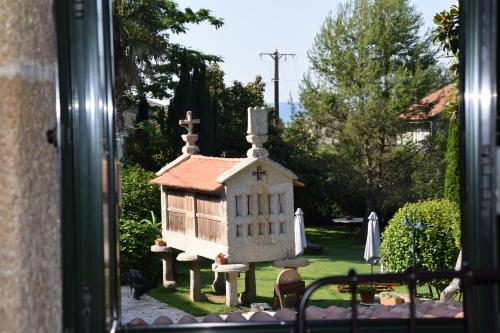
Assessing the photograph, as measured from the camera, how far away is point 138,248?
1188cm

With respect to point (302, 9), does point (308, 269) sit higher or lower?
lower

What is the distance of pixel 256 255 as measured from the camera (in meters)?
10.4

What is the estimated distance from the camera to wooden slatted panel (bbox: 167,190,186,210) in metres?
11.3

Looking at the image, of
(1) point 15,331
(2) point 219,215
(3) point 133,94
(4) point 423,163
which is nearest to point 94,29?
(1) point 15,331

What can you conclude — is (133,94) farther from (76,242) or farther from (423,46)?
(76,242)

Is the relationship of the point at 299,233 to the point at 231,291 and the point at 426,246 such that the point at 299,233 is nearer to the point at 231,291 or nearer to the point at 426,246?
the point at 426,246

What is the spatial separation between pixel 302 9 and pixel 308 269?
57.4 feet

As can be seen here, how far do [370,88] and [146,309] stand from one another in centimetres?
1363

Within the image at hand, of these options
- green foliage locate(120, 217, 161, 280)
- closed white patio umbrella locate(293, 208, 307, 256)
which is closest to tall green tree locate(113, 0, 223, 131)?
green foliage locate(120, 217, 161, 280)

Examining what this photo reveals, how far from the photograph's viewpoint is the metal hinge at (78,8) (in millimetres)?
1571

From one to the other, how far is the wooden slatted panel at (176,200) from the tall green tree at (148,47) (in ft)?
15.8

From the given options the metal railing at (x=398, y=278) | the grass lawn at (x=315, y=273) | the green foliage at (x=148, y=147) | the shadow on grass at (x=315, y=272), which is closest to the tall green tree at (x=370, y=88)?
the shadow on grass at (x=315, y=272)

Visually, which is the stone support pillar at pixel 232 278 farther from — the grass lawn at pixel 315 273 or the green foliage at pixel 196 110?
the green foliage at pixel 196 110

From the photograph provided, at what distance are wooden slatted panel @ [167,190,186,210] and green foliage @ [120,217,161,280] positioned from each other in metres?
0.69
